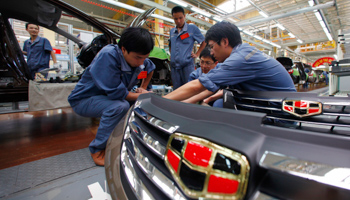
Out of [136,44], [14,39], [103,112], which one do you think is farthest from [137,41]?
[14,39]

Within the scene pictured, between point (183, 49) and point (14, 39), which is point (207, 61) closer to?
point (183, 49)

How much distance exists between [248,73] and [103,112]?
109 cm

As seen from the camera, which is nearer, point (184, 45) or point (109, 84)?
point (109, 84)

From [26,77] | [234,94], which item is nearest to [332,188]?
[234,94]

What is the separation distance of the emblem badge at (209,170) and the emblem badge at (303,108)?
327mm

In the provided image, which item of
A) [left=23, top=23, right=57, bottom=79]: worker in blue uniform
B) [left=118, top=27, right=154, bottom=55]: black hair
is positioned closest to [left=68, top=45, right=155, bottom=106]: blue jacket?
[left=118, top=27, right=154, bottom=55]: black hair

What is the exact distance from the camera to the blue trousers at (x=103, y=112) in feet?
3.97

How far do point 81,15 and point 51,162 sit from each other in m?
1.54

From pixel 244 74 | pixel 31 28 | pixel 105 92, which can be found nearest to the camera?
pixel 244 74

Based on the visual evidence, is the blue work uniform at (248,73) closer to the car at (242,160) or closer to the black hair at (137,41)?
the black hair at (137,41)

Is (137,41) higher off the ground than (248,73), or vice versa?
(137,41)

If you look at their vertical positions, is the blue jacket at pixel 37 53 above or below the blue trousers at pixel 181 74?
above

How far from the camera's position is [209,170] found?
0.84ft

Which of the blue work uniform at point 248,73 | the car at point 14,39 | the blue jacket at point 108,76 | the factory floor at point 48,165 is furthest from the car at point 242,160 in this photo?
the car at point 14,39
